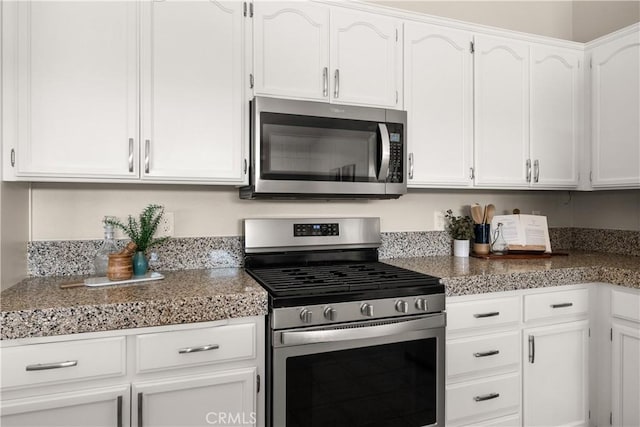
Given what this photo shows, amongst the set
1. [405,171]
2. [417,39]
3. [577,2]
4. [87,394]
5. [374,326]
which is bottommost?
[87,394]

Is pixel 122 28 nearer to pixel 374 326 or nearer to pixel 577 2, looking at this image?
pixel 374 326

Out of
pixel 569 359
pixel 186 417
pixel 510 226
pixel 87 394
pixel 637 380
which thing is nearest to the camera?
pixel 87 394

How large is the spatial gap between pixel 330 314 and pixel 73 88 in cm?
130

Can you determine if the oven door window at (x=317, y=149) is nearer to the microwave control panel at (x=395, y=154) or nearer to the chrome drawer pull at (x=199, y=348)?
the microwave control panel at (x=395, y=154)

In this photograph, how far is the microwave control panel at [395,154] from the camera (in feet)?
6.50

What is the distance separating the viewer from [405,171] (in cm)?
202

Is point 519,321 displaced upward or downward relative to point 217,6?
downward

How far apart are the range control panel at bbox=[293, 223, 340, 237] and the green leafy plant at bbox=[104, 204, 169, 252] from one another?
625 mm

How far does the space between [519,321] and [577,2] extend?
237 cm

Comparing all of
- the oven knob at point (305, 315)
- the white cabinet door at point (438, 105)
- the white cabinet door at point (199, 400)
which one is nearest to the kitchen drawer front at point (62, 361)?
the white cabinet door at point (199, 400)

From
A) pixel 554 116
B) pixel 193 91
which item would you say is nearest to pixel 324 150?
pixel 193 91

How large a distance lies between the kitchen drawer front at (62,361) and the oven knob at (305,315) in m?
0.59

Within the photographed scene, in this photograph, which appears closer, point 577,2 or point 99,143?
point 99,143

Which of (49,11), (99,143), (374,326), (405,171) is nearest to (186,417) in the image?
(374,326)
